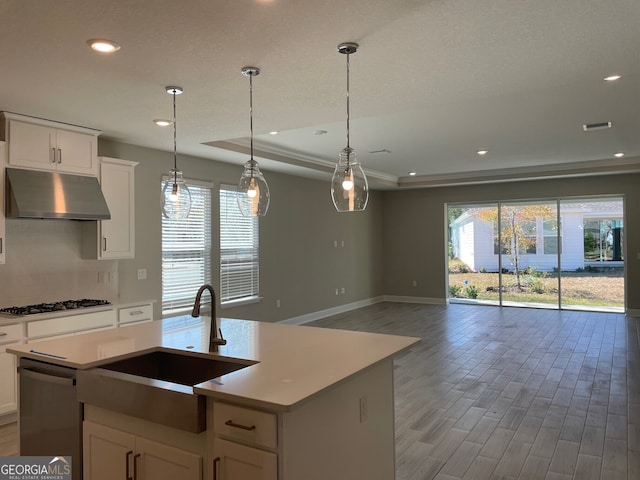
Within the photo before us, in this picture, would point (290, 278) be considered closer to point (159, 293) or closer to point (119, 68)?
point (159, 293)

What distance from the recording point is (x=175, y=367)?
8.64ft

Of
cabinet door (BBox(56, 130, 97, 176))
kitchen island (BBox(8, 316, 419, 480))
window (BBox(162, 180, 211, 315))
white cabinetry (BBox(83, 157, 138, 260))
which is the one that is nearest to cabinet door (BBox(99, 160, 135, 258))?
white cabinetry (BBox(83, 157, 138, 260))

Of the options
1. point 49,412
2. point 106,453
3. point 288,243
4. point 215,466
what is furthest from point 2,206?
point 288,243

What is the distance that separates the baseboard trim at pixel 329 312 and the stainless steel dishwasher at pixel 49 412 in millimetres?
5195

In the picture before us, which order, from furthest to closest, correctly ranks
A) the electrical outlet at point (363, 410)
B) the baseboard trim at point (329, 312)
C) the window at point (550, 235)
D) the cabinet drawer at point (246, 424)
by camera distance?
the window at point (550, 235) → the baseboard trim at point (329, 312) → the electrical outlet at point (363, 410) → the cabinet drawer at point (246, 424)

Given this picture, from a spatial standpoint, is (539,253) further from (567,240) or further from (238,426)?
(238,426)

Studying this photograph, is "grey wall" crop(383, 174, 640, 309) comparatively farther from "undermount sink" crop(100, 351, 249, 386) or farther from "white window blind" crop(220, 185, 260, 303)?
"undermount sink" crop(100, 351, 249, 386)

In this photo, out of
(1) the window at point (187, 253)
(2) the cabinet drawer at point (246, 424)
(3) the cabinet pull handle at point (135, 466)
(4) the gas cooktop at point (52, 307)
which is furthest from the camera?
(1) the window at point (187, 253)

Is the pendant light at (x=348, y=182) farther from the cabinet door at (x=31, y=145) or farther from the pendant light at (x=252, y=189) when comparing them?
the cabinet door at (x=31, y=145)

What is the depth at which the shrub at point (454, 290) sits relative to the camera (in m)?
10.5

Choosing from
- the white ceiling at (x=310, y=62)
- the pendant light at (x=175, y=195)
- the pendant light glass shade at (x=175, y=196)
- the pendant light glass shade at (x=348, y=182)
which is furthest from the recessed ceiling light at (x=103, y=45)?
the pendant light glass shade at (x=348, y=182)

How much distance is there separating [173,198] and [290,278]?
15.6ft

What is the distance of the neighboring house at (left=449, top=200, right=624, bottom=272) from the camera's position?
348 inches

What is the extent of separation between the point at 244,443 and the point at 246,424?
8cm
